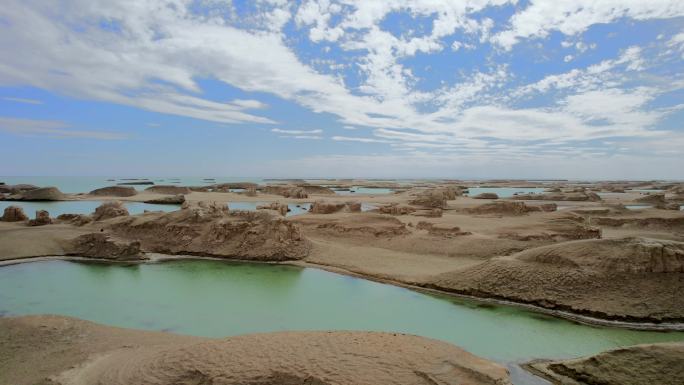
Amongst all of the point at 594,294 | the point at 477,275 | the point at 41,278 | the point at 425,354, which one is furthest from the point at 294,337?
the point at 41,278

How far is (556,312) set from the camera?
992cm

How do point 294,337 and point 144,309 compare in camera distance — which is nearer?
point 294,337

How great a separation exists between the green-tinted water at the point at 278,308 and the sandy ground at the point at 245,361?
1628 mm

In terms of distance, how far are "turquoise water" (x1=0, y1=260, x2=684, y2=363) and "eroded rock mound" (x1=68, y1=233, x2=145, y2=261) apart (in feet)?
3.74

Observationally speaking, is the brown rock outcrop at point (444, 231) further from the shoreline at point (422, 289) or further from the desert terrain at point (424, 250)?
the shoreline at point (422, 289)

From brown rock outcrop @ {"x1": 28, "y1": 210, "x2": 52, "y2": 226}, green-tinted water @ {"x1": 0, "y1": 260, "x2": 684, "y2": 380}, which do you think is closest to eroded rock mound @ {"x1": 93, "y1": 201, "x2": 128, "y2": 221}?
brown rock outcrop @ {"x1": 28, "y1": 210, "x2": 52, "y2": 226}

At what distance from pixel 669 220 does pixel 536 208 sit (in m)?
6.98

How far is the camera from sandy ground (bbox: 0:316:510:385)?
5230mm

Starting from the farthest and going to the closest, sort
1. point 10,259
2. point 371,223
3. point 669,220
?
point 669,220 < point 371,223 < point 10,259

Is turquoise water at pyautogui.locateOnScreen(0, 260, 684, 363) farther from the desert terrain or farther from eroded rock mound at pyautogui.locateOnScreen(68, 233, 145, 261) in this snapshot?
eroded rock mound at pyautogui.locateOnScreen(68, 233, 145, 261)

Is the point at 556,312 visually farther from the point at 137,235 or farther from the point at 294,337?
the point at 137,235

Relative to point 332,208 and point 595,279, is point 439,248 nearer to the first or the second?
point 595,279

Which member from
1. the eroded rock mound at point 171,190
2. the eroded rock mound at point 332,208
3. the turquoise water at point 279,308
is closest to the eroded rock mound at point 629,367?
the turquoise water at point 279,308

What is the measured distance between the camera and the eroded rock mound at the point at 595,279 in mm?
9320
